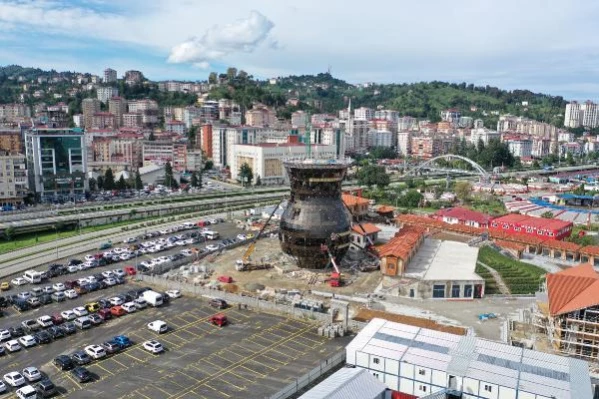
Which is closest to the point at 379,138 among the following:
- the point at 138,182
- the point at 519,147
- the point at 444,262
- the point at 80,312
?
the point at 519,147

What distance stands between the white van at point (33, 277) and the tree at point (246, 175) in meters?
57.8

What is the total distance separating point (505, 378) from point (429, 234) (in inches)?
1357

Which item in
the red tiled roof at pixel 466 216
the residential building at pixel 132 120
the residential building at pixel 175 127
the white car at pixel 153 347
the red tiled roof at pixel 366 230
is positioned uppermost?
the residential building at pixel 132 120

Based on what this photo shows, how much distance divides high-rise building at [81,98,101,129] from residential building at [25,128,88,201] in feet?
212

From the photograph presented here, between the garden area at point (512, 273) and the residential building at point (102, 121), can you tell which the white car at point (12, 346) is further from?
the residential building at point (102, 121)

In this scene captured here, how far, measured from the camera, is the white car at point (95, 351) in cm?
2678

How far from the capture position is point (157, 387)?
78.1 feet

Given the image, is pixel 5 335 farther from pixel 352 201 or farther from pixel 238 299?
pixel 352 201

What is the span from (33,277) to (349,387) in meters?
29.7

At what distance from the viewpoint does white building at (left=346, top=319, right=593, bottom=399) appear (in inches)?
809

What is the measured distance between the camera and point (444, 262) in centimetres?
4231

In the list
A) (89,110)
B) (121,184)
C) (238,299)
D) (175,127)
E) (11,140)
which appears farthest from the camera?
(89,110)

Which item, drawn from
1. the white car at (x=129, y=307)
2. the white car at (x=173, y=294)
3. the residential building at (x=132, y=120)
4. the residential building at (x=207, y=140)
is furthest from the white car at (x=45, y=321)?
the residential building at (x=132, y=120)

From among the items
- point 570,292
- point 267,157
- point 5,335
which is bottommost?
point 5,335
